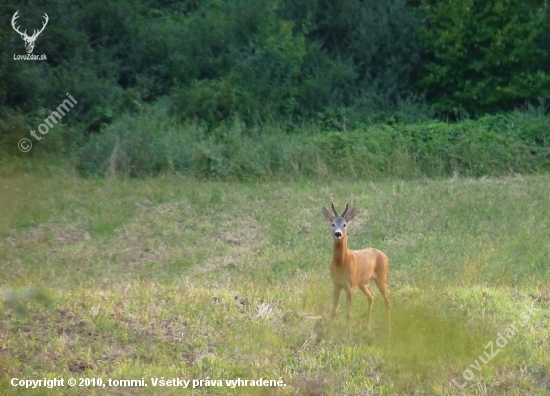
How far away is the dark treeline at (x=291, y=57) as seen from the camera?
22797 mm

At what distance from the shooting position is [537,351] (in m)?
9.08

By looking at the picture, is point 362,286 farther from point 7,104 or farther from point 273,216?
point 7,104

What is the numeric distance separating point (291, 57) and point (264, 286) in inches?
527

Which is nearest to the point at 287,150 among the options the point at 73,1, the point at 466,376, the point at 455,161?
the point at 455,161

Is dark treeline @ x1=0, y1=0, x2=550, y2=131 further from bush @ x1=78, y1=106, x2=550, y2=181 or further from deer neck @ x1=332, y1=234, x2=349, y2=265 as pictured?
deer neck @ x1=332, y1=234, x2=349, y2=265

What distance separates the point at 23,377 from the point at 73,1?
17.7 meters

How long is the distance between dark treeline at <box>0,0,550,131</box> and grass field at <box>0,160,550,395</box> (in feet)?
16.4

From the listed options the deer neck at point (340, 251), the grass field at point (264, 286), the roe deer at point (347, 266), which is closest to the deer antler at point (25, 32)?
the grass field at point (264, 286)

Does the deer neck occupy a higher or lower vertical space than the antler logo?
lower

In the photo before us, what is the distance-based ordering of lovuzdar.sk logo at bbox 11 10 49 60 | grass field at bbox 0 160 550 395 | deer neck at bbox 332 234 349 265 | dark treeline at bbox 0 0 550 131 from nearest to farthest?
grass field at bbox 0 160 550 395 < deer neck at bbox 332 234 349 265 < lovuzdar.sk logo at bbox 11 10 49 60 < dark treeline at bbox 0 0 550 131

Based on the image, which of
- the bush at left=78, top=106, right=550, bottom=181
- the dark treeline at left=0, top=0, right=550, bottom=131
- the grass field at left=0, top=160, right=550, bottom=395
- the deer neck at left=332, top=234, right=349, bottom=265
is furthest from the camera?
the dark treeline at left=0, top=0, right=550, bottom=131

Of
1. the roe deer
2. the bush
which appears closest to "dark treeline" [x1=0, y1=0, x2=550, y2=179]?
the bush

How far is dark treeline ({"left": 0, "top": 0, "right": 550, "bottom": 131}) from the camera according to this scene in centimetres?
2280

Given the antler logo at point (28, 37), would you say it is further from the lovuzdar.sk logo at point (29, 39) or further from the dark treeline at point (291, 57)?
the dark treeline at point (291, 57)
